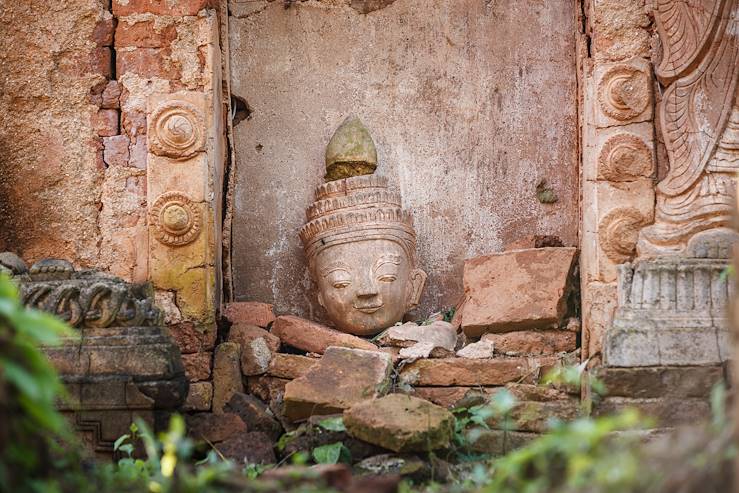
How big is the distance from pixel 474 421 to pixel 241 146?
279cm

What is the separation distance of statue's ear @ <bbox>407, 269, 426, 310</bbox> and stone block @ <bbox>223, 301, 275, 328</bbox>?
2.85 feet

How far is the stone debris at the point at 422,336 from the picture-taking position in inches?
253

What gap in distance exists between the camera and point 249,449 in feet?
17.3

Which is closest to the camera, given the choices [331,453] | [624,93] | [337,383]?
[331,453]

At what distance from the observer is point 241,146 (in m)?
7.35

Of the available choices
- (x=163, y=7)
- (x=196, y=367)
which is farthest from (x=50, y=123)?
(x=196, y=367)

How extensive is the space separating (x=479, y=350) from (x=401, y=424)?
1.55 metres

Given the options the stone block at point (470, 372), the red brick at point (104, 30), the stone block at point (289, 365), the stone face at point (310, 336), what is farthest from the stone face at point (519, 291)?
the red brick at point (104, 30)

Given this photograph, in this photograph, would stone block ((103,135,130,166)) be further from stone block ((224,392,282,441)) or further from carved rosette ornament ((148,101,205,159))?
stone block ((224,392,282,441))

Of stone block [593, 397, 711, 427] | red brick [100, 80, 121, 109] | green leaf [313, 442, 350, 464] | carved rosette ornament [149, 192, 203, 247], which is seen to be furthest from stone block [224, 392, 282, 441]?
red brick [100, 80, 121, 109]

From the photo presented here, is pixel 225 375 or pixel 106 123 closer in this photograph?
pixel 225 375

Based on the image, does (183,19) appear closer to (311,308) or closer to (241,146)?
(241,146)

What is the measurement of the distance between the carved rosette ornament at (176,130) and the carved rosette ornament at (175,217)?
0.84 feet

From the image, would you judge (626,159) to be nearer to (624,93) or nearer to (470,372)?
(624,93)
